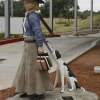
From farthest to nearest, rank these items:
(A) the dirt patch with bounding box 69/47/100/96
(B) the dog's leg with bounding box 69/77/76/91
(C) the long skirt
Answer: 1. (A) the dirt patch with bounding box 69/47/100/96
2. (B) the dog's leg with bounding box 69/77/76/91
3. (C) the long skirt

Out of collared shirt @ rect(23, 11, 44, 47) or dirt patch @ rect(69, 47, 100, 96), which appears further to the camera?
dirt patch @ rect(69, 47, 100, 96)

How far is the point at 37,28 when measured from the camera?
25.5 feet

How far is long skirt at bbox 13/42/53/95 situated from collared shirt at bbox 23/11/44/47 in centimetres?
20

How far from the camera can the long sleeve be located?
770 centimetres

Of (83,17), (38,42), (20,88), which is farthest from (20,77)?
(83,17)

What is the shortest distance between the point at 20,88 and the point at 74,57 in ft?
32.1

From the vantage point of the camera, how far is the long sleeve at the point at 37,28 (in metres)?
7.70

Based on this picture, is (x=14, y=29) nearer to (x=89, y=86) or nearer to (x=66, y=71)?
(x=89, y=86)

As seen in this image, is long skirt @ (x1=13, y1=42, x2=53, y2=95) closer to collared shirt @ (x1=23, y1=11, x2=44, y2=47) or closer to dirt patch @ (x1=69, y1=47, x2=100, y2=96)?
collared shirt @ (x1=23, y1=11, x2=44, y2=47)

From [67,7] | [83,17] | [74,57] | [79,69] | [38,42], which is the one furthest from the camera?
[83,17]

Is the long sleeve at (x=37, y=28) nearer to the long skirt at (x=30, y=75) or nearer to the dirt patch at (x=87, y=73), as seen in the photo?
the long skirt at (x=30, y=75)

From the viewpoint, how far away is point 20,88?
26.3ft

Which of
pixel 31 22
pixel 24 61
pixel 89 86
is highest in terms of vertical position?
pixel 31 22

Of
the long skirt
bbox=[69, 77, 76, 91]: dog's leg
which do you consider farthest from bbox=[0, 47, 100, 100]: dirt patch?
bbox=[69, 77, 76, 91]: dog's leg
